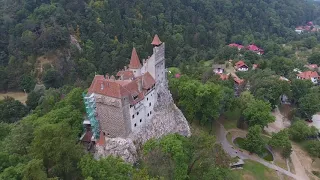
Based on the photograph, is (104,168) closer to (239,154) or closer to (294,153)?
(239,154)

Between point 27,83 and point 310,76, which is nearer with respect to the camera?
point 27,83

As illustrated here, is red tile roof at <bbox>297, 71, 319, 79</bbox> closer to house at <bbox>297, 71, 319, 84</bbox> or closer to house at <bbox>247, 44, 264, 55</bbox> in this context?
house at <bbox>297, 71, 319, 84</bbox>

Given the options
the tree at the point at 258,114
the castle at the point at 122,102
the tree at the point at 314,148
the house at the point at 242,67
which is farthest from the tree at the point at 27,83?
the tree at the point at 314,148

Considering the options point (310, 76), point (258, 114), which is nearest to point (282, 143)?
point (258, 114)

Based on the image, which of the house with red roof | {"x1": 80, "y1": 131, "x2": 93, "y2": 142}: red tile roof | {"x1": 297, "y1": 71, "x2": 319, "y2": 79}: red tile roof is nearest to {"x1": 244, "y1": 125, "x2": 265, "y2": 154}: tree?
{"x1": 80, "y1": 131, "x2": 93, "y2": 142}: red tile roof

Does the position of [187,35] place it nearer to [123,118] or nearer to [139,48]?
[139,48]

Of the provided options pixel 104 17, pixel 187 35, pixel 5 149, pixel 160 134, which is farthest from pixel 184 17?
pixel 5 149
